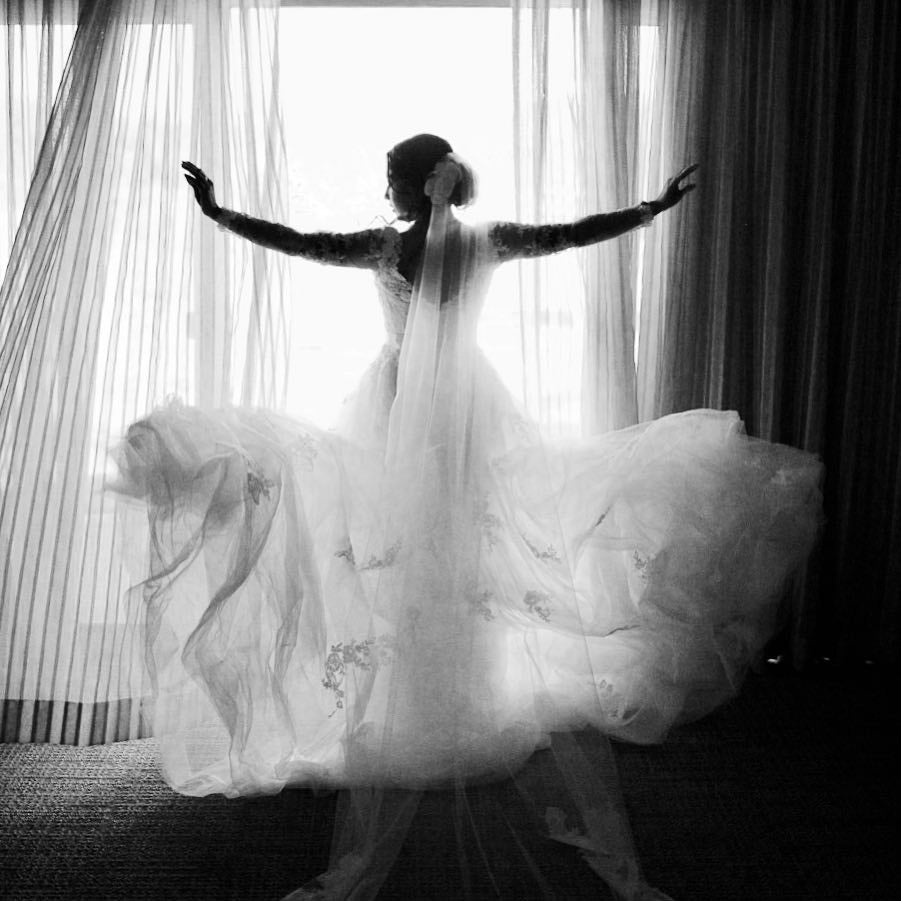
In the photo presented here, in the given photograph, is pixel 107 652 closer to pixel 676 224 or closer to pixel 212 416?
pixel 212 416

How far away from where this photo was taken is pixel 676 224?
9.20 ft

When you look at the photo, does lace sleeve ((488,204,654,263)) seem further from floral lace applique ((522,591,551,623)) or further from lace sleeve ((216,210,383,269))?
floral lace applique ((522,591,551,623))

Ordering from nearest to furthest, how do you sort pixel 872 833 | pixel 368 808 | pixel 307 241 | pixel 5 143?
pixel 368 808, pixel 872 833, pixel 307 241, pixel 5 143

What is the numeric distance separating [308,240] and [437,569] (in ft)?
2.69

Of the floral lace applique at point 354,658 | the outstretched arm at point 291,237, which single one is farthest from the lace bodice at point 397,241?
the floral lace applique at point 354,658

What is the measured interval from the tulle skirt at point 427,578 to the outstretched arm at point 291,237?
10.9 inches

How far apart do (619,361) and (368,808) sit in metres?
1.38

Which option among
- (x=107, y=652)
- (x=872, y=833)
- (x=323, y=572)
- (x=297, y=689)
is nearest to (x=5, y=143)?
(x=107, y=652)

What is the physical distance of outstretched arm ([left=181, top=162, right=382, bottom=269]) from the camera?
2.15 metres

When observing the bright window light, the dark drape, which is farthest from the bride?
the dark drape

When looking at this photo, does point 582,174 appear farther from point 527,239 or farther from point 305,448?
point 305,448

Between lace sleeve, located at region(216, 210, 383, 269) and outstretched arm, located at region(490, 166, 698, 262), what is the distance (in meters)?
0.29

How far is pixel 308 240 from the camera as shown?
7.08 ft

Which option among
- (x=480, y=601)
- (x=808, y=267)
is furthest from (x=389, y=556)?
(x=808, y=267)
